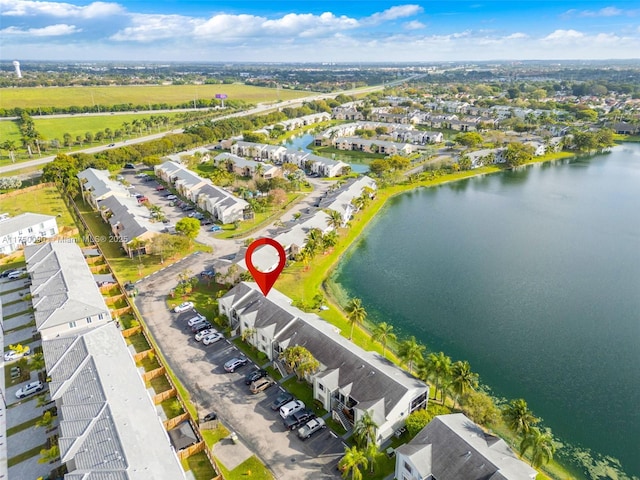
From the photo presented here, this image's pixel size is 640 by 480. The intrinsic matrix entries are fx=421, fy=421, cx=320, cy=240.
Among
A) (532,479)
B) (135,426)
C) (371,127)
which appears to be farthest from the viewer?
(371,127)

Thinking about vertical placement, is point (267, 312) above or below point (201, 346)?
above

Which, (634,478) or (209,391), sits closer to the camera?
(634,478)

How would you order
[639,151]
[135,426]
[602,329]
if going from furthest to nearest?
[639,151], [602,329], [135,426]

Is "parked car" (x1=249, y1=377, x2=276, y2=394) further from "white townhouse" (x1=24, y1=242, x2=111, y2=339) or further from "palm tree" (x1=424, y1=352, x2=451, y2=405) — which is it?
"white townhouse" (x1=24, y1=242, x2=111, y2=339)

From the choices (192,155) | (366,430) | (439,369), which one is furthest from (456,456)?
(192,155)

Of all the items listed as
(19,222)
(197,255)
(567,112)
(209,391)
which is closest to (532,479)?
(209,391)

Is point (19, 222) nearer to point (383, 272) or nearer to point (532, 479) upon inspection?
point (383, 272)

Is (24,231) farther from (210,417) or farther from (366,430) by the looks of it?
(366,430)
